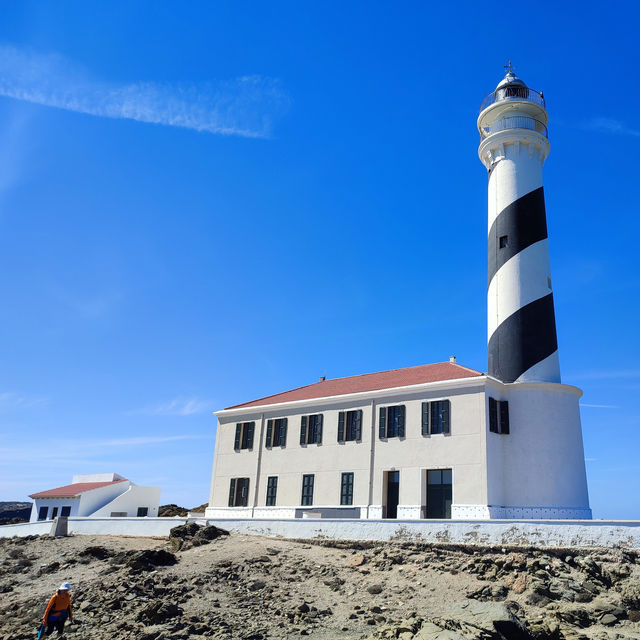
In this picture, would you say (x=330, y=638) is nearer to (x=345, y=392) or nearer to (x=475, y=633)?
(x=475, y=633)

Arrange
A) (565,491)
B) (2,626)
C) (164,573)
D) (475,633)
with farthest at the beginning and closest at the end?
(565,491) → (164,573) → (2,626) → (475,633)

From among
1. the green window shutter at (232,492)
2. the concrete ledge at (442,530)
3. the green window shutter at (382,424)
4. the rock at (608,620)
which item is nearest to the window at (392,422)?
the green window shutter at (382,424)

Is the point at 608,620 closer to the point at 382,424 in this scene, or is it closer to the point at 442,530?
the point at 442,530

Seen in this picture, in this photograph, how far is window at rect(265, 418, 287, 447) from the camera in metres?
26.3

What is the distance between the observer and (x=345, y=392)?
1004 inches

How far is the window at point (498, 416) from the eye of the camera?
21427 millimetres

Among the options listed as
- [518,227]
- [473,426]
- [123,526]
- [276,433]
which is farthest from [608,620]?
[123,526]

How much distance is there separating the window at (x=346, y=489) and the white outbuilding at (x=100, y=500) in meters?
14.5

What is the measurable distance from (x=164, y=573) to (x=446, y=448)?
9946 millimetres

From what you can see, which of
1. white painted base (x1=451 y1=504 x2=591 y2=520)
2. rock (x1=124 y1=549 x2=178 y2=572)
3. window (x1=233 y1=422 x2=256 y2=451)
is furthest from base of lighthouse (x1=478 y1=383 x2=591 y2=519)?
window (x1=233 y1=422 x2=256 y2=451)

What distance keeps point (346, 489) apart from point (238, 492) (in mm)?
5673

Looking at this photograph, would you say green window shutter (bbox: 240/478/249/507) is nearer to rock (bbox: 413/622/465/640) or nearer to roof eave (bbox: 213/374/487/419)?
roof eave (bbox: 213/374/487/419)

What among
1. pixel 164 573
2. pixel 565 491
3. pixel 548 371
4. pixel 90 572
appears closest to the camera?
pixel 164 573

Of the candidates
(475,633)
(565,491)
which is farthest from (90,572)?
(565,491)
